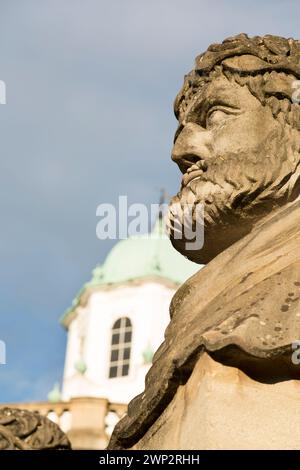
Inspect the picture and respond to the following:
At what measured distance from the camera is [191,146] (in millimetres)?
5520

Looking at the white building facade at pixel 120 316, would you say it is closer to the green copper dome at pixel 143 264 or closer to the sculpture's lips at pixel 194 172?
the green copper dome at pixel 143 264

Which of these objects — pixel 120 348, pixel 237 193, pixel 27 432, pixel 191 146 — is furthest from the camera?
pixel 120 348

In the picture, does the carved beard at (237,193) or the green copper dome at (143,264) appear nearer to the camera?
the carved beard at (237,193)

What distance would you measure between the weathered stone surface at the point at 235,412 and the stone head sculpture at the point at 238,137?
80 centimetres

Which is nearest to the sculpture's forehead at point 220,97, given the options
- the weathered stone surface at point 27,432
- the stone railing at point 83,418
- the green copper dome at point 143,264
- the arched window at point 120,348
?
the weathered stone surface at point 27,432

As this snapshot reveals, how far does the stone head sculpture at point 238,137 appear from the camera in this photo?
5.25m

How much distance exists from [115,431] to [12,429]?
4522 mm

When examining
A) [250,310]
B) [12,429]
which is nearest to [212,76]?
[250,310]

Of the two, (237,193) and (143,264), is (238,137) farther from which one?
(143,264)

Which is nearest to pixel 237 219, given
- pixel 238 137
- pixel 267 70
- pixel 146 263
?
pixel 238 137

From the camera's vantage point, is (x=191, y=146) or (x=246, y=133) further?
(x=191, y=146)

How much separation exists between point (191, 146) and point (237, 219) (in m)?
0.42

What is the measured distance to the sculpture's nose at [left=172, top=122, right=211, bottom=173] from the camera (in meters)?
5.50

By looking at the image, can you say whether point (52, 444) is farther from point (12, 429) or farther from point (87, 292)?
point (87, 292)
